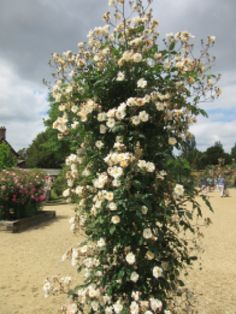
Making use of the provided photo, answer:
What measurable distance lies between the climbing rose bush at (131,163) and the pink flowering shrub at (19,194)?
8.03 m

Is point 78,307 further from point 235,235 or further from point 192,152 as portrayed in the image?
point 235,235

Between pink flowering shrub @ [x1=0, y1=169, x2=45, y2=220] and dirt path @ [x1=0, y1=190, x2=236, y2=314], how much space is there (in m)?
1.04

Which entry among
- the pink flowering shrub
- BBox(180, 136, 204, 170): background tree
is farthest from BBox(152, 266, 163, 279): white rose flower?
the pink flowering shrub

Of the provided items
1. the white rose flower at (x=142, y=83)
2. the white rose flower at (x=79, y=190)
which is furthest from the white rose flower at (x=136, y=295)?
the white rose flower at (x=142, y=83)

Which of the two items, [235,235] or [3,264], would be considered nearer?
[3,264]

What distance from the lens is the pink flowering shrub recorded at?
1114cm

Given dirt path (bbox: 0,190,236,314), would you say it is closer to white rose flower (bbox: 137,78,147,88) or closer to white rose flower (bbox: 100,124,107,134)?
white rose flower (bbox: 100,124,107,134)

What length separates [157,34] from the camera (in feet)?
11.3

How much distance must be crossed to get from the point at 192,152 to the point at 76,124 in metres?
1.04

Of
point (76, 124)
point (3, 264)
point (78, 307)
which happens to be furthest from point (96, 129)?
point (3, 264)

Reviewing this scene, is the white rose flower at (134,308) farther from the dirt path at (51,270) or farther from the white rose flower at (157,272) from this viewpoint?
the dirt path at (51,270)

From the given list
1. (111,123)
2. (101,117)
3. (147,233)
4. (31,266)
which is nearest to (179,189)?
(147,233)

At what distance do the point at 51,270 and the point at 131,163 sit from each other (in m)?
4.26

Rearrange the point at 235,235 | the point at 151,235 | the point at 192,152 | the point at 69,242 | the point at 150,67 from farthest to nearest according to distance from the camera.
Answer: the point at 235,235
the point at 69,242
the point at 192,152
the point at 150,67
the point at 151,235
